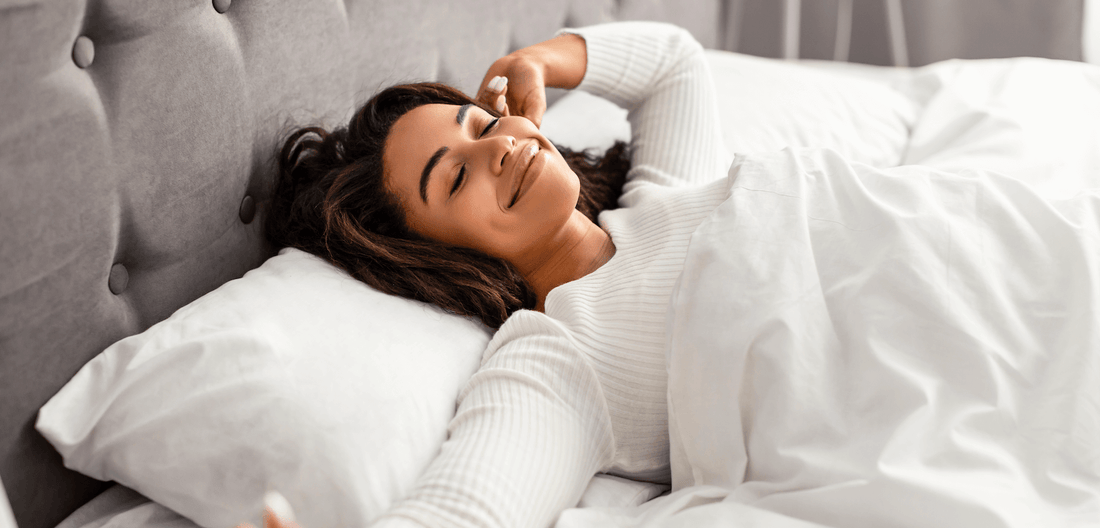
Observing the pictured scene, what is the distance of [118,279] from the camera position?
2.70ft

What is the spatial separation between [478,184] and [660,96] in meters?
0.57

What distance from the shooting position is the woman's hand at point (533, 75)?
3.87 ft

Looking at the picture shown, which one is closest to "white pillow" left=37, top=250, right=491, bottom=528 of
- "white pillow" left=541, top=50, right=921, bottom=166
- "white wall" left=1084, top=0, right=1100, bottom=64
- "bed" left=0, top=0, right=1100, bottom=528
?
"bed" left=0, top=0, right=1100, bottom=528

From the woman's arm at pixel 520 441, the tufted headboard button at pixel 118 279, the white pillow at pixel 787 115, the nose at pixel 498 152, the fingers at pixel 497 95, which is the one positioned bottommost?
the woman's arm at pixel 520 441

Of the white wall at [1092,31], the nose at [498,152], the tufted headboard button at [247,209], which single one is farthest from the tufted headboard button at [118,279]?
the white wall at [1092,31]

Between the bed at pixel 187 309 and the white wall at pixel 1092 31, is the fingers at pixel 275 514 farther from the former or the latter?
the white wall at pixel 1092 31

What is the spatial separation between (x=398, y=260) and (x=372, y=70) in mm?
382

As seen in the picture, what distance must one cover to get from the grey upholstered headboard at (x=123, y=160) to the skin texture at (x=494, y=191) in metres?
0.20

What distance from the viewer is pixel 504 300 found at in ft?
3.27

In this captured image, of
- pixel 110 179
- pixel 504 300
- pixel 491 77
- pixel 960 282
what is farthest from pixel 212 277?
pixel 960 282

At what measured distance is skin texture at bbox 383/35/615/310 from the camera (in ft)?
3.22

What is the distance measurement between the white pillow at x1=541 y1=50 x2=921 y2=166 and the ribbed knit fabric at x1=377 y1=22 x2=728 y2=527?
35 centimetres

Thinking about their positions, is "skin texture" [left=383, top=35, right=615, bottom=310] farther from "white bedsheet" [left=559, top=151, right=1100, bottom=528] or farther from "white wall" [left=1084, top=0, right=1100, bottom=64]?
"white wall" [left=1084, top=0, right=1100, bottom=64]

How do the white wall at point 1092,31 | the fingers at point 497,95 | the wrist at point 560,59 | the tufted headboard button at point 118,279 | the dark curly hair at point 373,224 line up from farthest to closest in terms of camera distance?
the white wall at point 1092,31 → the wrist at point 560,59 → the fingers at point 497,95 → the dark curly hair at point 373,224 → the tufted headboard button at point 118,279
